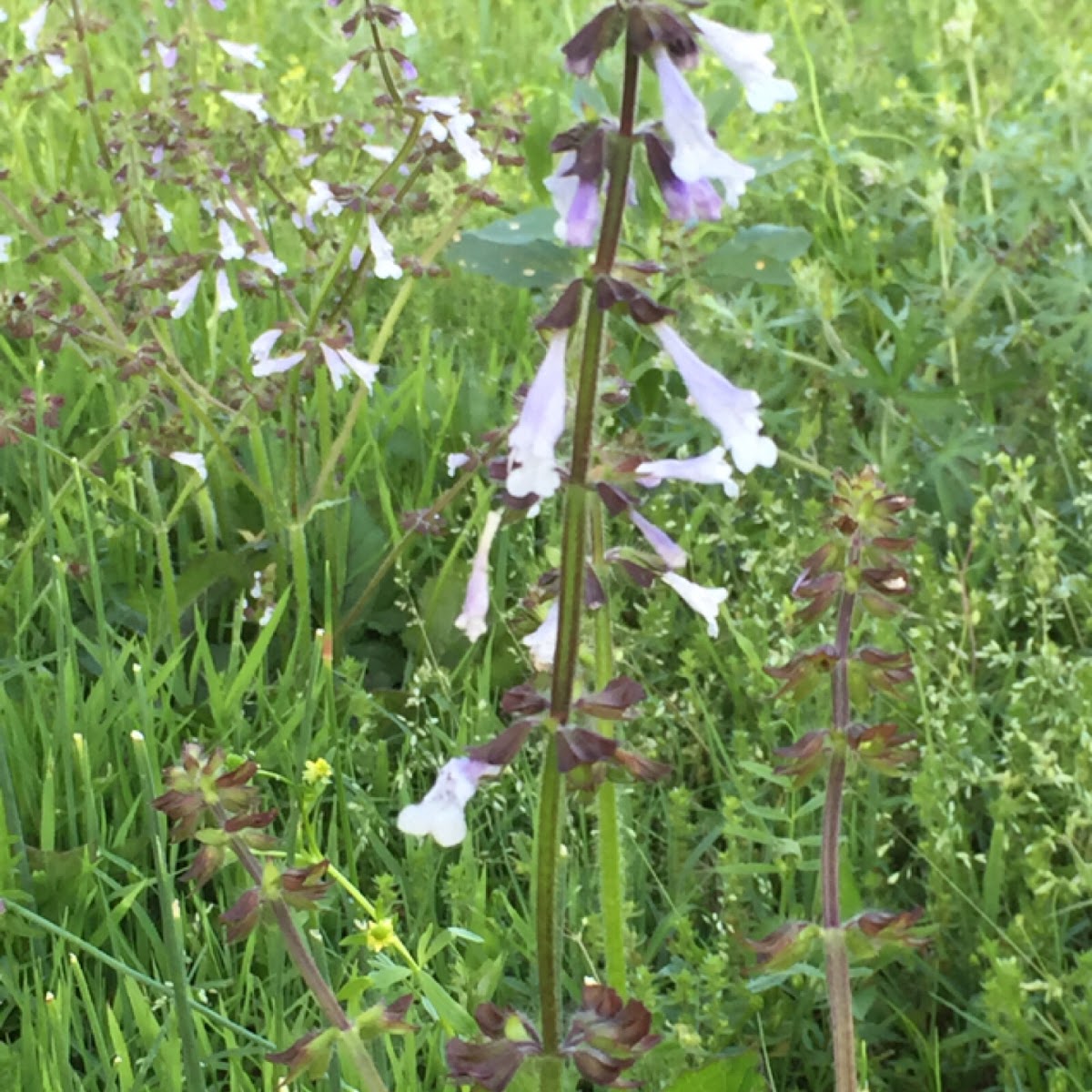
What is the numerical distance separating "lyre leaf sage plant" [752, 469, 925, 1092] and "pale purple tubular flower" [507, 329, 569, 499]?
30 cm

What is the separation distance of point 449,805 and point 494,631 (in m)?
1.23

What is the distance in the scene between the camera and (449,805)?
87 cm

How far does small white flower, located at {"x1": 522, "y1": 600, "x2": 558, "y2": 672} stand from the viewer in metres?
0.96

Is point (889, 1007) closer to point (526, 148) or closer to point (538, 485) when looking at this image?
point (538, 485)

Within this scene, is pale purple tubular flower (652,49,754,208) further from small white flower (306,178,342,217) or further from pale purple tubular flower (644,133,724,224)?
small white flower (306,178,342,217)

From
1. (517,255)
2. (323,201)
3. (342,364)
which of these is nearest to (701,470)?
(342,364)

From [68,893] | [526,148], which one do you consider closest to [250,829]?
[68,893]

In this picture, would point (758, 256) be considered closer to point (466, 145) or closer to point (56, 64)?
point (466, 145)

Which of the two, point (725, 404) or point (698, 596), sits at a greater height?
point (725, 404)

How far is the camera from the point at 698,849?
1.61 meters

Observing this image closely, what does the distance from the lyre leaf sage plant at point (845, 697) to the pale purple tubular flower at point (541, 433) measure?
0.30m

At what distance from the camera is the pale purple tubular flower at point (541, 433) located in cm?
77

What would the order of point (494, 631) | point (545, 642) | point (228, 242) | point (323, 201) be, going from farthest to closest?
point (228, 242) < point (323, 201) < point (494, 631) < point (545, 642)

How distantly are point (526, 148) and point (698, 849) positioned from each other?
239cm
